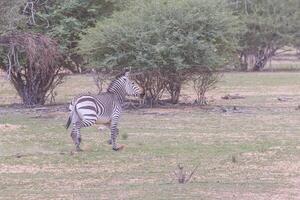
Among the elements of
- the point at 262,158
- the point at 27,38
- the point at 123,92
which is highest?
the point at 27,38

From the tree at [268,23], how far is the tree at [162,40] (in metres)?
22.0

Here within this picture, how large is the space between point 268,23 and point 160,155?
33.5 m

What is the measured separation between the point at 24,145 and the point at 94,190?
544 cm

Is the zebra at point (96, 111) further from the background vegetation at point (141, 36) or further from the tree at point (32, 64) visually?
the background vegetation at point (141, 36)

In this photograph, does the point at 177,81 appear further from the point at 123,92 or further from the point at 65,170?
the point at 65,170

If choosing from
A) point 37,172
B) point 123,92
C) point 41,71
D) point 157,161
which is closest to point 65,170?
point 37,172

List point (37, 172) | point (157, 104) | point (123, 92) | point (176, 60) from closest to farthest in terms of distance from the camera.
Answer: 1. point (37, 172)
2. point (123, 92)
3. point (176, 60)
4. point (157, 104)

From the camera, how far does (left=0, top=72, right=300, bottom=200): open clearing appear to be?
10922 mm

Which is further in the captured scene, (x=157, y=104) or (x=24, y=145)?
(x=157, y=104)

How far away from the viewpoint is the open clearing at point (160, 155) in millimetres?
10922

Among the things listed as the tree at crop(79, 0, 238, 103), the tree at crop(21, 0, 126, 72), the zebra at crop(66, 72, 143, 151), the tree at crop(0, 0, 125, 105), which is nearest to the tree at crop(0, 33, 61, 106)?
the tree at crop(0, 0, 125, 105)

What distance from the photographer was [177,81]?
24.8 meters

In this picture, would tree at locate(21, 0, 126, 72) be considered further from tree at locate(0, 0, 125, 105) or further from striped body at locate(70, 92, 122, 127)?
striped body at locate(70, 92, 122, 127)

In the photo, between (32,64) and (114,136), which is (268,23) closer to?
(32,64)
